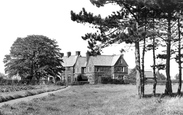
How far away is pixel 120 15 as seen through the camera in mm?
22250

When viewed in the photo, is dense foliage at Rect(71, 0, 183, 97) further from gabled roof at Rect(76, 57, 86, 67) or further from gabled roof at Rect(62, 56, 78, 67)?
gabled roof at Rect(62, 56, 78, 67)

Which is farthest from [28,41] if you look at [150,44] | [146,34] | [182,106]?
[182,106]

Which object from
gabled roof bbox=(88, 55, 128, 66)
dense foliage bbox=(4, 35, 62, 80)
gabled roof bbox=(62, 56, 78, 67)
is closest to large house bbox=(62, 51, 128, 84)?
gabled roof bbox=(88, 55, 128, 66)

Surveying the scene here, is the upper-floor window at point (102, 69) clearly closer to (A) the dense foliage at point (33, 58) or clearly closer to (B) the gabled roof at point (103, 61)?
(B) the gabled roof at point (103, 61)

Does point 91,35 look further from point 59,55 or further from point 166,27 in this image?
point 59,55

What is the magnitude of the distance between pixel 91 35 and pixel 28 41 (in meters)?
47.7

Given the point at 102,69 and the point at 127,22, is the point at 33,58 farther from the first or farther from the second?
the point at 127,22

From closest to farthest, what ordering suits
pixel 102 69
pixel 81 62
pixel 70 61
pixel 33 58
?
pixel 33 58 → pixel 102 69 → pixel 81 62 → pixel 70 61

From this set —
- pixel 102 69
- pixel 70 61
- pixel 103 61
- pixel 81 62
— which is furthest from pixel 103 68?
pixel 70 61

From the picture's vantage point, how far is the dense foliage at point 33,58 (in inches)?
2564

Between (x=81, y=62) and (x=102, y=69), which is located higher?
(x=81, y=62)

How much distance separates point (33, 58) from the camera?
66.1m

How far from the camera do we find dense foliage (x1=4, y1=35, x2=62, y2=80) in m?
65.1

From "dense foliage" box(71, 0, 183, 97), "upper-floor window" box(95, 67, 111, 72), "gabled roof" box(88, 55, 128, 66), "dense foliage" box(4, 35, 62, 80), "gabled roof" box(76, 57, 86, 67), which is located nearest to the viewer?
"dense foliage" box(71, 0, 183, 97)
